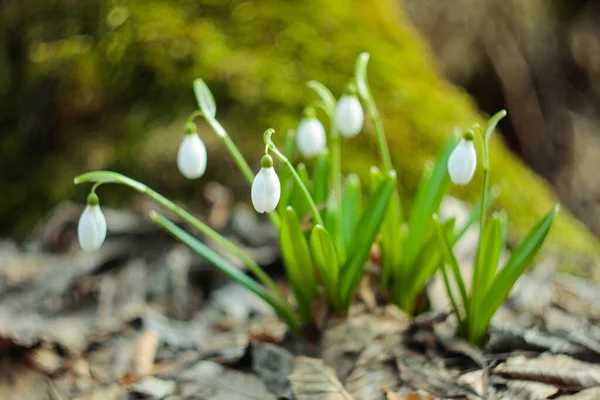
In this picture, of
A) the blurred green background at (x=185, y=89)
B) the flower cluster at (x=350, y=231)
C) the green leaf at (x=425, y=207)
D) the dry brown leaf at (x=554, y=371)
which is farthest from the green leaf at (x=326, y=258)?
the blurred green background at (x=185, y=89)

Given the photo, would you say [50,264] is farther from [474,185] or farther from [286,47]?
[474,185]

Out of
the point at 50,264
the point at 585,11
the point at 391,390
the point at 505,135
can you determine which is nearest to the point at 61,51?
the point at 50,264

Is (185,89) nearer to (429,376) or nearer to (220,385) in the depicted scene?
(220,385)

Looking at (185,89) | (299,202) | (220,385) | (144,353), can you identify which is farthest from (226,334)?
(185,89)

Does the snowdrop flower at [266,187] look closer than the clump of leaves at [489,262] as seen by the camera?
Yes

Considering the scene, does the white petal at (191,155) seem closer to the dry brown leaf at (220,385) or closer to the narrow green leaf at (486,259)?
the dry brown leaf at (220,385)

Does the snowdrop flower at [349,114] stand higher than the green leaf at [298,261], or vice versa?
the snowdrop flower at [349,114]

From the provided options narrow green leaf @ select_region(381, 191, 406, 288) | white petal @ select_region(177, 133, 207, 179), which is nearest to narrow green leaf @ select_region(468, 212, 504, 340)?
narrow green leaf @ select_region(381, 191, 406, 288)
